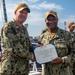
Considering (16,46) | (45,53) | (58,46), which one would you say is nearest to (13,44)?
(16,46)

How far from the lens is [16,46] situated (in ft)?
13.0

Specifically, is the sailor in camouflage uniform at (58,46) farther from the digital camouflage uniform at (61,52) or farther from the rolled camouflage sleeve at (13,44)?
the rolled camouflage sleeve at (13,44)

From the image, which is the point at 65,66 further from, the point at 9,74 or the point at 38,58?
the point at 9,74

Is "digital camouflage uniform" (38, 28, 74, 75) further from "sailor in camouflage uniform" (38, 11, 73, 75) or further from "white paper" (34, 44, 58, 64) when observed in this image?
"white paper" (34, 44, 58, 64)

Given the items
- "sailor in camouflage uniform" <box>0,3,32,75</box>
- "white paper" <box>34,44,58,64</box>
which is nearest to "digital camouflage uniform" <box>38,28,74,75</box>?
"white paper" <box>34,44,58,64</box>

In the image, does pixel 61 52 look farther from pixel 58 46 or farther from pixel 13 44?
pixel 13 44

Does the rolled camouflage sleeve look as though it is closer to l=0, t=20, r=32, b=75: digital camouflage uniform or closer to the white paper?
l=0, t=20, r=32, b=75: digital camouflage uniform

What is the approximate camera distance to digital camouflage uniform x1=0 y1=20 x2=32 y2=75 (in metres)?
3.93

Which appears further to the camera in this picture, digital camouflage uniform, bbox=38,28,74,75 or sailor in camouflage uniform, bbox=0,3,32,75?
digital camouflage uniform, bbox=38,28,74,75

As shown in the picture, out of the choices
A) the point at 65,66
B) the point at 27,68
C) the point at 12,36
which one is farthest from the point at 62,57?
the point at 12,36

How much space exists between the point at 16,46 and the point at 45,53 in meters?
0.46

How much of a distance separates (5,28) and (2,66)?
57 cm

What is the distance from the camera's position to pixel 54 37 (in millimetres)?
4125

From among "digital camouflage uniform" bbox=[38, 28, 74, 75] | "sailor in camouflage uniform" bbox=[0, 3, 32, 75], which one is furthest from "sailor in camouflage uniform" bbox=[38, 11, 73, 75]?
"sailor in camouflage uniform" bbox=[0, 3, 32, 75]
